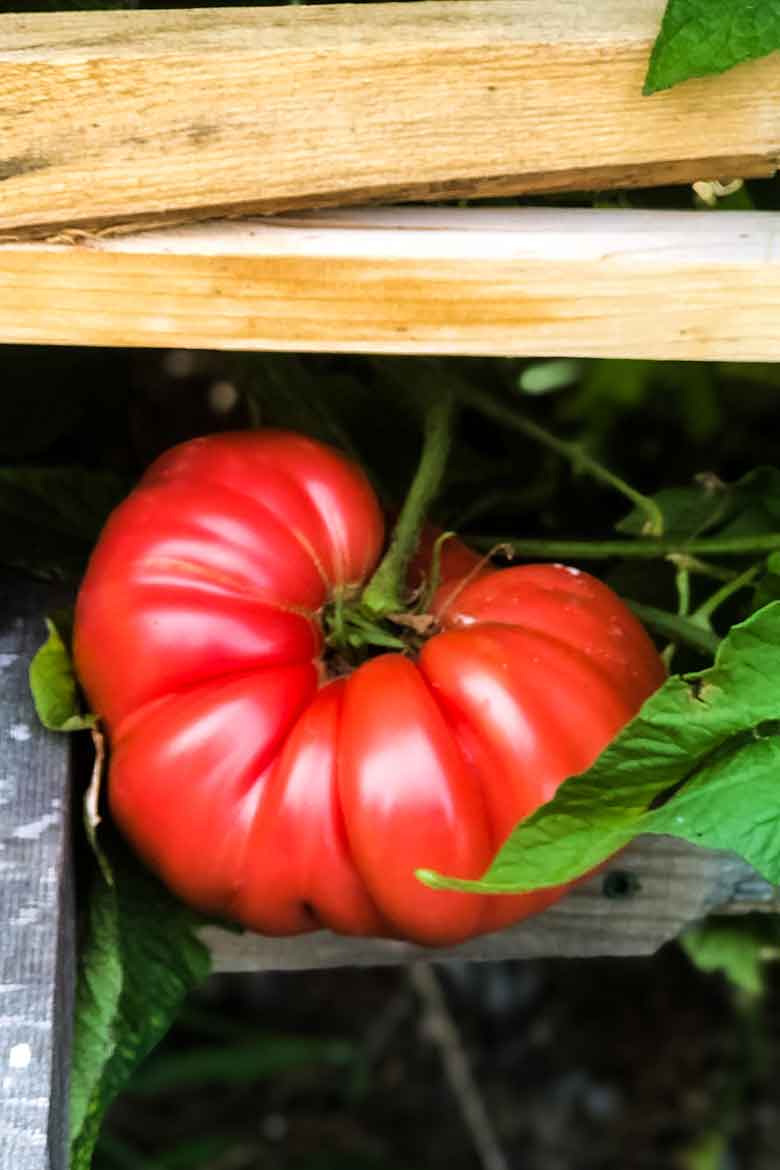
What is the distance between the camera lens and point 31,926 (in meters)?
0.77

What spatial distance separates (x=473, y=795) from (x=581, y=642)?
3.8 inches

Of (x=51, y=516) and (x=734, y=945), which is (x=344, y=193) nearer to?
(x=51, y=516)

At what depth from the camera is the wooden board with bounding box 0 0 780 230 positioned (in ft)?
2.21

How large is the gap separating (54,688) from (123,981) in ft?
0.52

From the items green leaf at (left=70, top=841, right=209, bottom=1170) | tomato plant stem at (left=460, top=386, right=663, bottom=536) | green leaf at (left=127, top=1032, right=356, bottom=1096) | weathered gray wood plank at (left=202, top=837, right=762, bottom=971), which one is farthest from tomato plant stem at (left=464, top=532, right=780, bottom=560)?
green leaf at (left=127, top=1032, right=356, bottom=1096)

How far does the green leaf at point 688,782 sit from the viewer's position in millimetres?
687

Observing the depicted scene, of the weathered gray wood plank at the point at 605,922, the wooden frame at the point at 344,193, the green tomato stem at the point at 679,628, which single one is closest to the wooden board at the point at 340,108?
the wooden frame at the point at 344,193

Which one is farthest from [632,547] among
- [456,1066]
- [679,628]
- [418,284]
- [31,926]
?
[456,1066]

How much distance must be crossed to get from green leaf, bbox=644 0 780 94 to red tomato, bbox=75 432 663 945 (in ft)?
0.92

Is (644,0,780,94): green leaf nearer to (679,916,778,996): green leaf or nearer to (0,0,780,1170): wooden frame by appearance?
(0,0,780,1170): wooden frame

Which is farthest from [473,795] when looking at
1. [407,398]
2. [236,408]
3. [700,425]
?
[700,425]

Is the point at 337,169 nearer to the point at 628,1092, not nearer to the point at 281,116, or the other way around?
the point at 281,116

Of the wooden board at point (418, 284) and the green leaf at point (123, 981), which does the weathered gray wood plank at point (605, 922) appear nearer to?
the green leaf at point (123, 981)

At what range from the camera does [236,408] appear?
45.2 inches
